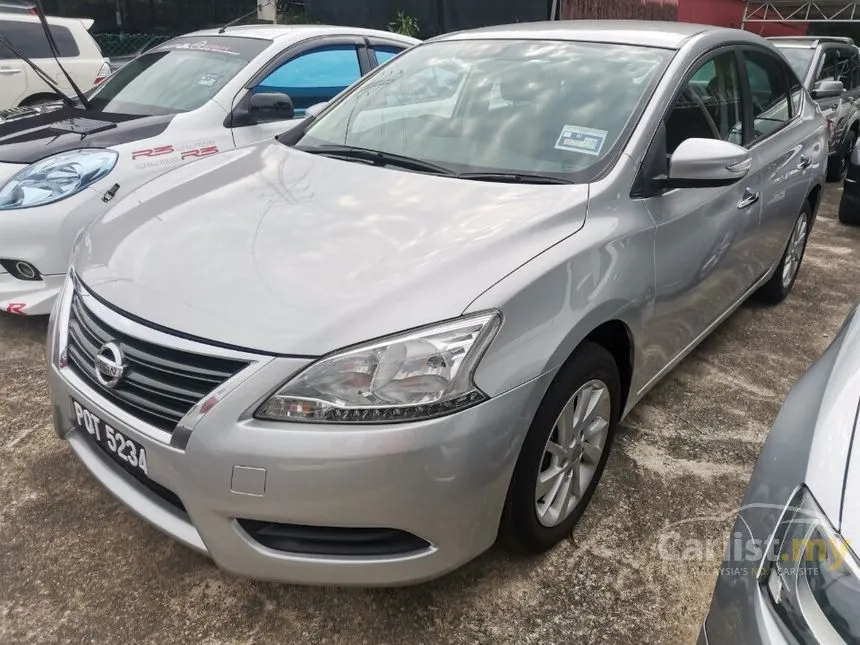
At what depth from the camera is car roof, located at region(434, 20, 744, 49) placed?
2.63 meters

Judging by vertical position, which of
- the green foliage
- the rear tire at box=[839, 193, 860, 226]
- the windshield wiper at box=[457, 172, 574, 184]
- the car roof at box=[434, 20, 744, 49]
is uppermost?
the car roof at box=[434, 20, 744, 49]

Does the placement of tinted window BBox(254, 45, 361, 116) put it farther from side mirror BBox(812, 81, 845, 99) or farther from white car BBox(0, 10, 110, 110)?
side mirror BBox(812, 81, 845, 99)

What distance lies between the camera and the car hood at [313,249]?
164 cm

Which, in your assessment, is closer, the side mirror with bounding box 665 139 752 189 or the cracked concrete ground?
the cracked concrete ground

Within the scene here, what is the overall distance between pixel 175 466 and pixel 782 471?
135cm

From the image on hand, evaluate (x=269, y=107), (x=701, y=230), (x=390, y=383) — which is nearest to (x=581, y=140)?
(x=701, y=230)

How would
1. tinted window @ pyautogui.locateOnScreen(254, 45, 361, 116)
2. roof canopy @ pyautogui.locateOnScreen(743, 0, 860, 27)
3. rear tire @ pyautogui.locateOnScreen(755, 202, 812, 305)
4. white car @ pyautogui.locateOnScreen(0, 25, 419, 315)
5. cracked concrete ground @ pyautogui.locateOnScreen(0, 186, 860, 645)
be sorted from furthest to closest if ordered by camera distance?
roof canopy @ pyautogui.locateOnScreen(743, 0, 860, 27)
tinted window @ pyautogui.locateOnScreen(254, 45, 361, 116)
rear tire @ pyautogui.locateOnScreen(755, 202, 812, 305)
white car @ pyautogui.locateOnScreen(0, 25, 419, 315)
cracked concrete ground @ pyautogui.locateOnScreen(0, 186, 860, 645)

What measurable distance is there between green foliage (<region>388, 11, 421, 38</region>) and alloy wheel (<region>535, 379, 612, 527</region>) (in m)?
11.2

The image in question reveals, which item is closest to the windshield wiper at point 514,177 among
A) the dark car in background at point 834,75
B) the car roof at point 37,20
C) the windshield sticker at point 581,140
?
the windshield sticker at point 581,140

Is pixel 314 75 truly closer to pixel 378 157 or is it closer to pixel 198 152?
pixel 198 152

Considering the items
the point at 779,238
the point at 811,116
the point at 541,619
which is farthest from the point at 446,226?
the point at 811,116

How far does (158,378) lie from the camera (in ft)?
5.54

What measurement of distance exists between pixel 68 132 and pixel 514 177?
2.82 m

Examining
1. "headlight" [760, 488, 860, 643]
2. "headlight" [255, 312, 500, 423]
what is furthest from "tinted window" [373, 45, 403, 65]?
"headlight" [760, 488, 860, 643]
